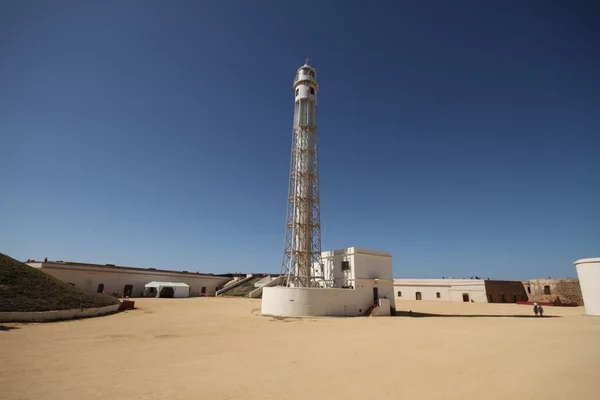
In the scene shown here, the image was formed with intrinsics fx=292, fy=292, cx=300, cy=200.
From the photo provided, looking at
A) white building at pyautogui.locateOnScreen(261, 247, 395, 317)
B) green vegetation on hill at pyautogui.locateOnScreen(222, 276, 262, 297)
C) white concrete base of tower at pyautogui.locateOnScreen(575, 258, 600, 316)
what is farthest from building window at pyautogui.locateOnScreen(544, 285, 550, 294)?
green vegetation on hill at pyautogui.locateOnScreen(222, 276, 262, 297)

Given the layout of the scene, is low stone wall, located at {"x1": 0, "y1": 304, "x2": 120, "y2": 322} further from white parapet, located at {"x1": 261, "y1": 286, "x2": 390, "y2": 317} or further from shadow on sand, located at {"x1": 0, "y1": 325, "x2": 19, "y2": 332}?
white parapet, located at {"x1": 261, "y1": 286, "x2": 390, "y2": 317}

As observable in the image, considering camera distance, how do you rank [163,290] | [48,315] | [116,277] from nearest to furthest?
[48,315] → [116,277] → [163,290]

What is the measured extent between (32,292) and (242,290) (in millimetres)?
34804

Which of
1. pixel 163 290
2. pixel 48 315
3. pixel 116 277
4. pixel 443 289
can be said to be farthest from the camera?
pixel 443 289

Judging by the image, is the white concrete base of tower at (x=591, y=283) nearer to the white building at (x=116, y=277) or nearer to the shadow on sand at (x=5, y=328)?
the shadow on sand at (x=5, y=328)

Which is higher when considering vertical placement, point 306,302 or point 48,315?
point 306,302

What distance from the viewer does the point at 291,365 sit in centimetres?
909

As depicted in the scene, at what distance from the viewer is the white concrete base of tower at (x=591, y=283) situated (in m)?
25.5

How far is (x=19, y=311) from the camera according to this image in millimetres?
16375

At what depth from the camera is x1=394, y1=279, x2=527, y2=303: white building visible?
4559cm

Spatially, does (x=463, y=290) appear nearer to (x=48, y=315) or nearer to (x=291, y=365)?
(x=291, y=365)

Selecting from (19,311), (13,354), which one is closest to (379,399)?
(13,354)

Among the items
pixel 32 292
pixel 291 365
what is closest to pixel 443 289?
pixel 291 365

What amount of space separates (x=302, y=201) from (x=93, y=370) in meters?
23.7
